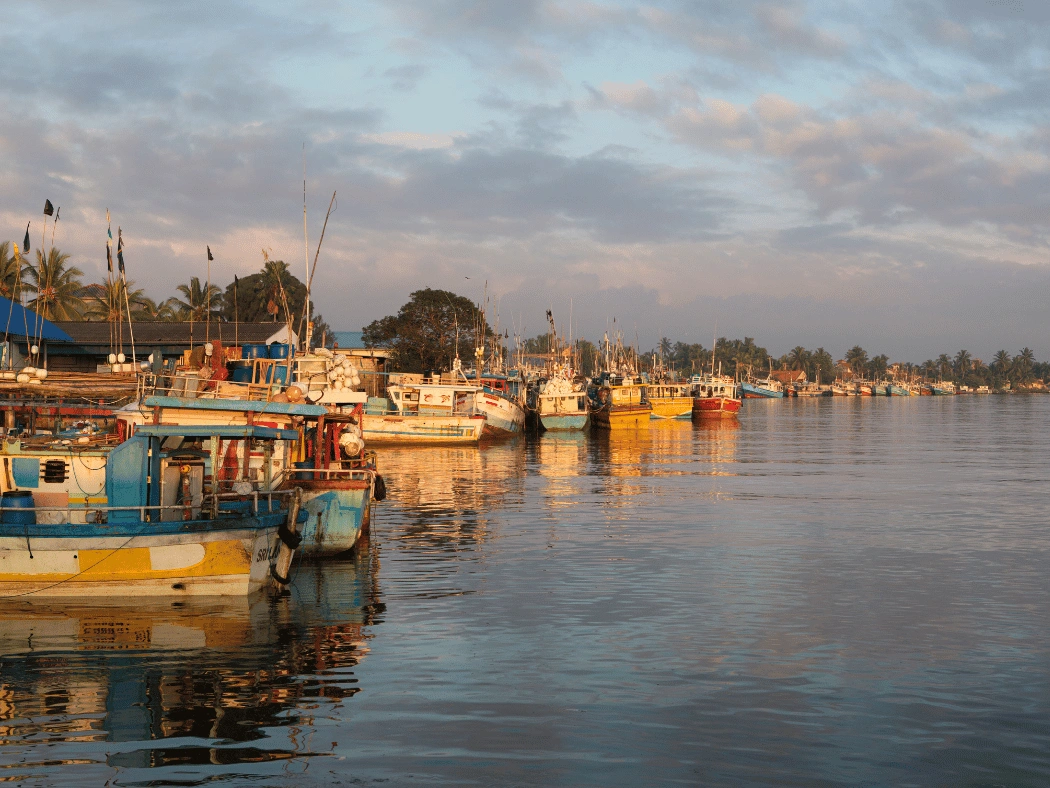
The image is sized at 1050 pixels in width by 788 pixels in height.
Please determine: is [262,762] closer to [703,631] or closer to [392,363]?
[703,631]

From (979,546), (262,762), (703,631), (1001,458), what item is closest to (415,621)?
(703,631)

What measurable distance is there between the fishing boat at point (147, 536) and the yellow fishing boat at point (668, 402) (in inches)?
3185

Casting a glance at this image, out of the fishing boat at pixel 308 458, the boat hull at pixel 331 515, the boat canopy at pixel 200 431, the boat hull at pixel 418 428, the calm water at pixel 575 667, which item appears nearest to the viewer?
the calm water at pixel 575 667

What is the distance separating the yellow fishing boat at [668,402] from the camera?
99.4m

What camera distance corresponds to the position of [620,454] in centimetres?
5850

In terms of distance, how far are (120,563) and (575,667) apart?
26.5 ft

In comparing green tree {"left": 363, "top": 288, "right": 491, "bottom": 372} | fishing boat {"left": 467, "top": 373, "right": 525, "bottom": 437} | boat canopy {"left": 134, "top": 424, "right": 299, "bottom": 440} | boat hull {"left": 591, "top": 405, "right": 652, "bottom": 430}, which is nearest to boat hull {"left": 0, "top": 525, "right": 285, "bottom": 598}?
boat canopy {"left": 134, "top": 424, "right": 299, "bottom": 440}

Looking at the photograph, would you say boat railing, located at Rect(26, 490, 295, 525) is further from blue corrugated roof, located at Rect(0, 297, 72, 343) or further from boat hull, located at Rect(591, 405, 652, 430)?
boat hull, located at Rect(591, 405, 652, 430)

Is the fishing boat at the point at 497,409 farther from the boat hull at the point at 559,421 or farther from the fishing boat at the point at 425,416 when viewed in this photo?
the fishing boat at the point at 425,416

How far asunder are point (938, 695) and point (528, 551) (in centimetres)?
1262

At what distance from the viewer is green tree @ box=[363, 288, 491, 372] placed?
9756cm

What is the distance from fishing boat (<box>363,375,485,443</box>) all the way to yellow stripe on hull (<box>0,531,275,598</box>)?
142 ft

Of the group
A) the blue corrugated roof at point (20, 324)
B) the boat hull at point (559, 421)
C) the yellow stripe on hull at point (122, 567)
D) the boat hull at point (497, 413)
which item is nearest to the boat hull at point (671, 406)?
the boat hull at point (559, 421)

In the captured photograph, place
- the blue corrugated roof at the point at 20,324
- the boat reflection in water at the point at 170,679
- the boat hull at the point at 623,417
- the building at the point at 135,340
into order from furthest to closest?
the boat hull at the point at 623,417 → the building at the point at 135,340 → the blue corrugated roof at the point at 20,324 → the boat reflection in water at the point at 170,679
